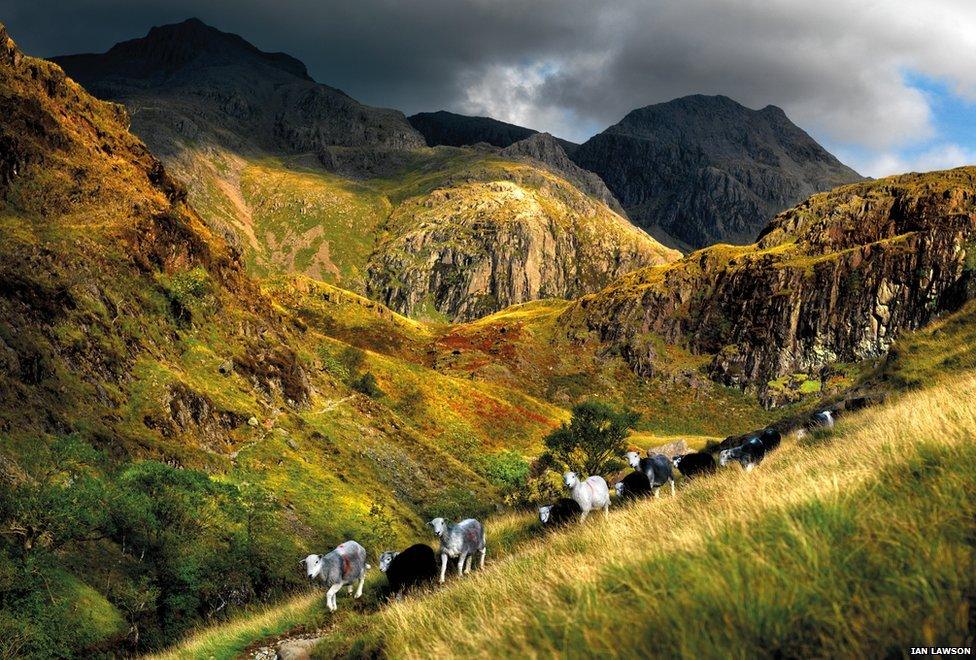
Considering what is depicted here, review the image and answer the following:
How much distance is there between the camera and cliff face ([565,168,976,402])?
479ft

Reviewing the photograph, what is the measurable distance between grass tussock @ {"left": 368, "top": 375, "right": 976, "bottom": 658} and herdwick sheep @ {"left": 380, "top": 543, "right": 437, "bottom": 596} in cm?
700

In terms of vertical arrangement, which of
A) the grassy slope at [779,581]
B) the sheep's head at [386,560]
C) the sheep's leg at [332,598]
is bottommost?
the sheep's leg at [332,598]

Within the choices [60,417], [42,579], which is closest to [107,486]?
[42,579]

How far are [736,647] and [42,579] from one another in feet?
80.2

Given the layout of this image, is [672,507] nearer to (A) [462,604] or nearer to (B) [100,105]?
(A) [462,604]

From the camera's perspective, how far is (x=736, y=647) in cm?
333

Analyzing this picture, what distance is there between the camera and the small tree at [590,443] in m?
68.9

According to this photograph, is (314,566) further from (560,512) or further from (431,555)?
(560,512)

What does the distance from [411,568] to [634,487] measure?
7740 mm

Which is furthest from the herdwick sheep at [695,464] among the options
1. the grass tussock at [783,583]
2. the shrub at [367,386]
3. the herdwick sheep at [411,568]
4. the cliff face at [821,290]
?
the cliff face at [821,290]

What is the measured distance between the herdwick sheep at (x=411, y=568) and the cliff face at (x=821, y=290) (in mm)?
161830

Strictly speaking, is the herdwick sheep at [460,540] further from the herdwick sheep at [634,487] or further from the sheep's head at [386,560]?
the herdwick sheep at [634,487]

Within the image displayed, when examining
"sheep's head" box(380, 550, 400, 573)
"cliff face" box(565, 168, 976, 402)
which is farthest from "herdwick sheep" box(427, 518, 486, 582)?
"cliff face" box(565, 168, 976, 402)

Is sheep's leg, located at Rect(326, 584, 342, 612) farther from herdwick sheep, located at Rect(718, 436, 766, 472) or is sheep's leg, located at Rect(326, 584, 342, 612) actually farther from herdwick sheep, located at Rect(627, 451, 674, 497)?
herdwick sheep, located at Rect(718, 436, 766, 472)
